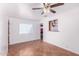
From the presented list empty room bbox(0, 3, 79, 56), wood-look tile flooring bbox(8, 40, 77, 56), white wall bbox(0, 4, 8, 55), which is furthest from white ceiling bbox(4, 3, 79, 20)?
wood-look tile flooring bbox(8, 40, 77, 56)

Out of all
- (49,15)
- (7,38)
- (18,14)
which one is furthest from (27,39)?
(49,15)

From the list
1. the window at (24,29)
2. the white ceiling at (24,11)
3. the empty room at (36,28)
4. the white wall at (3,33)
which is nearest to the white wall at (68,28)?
the empty room at (36,28)

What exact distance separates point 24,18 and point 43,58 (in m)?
0.70

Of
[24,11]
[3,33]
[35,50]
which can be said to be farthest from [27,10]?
[35,50]

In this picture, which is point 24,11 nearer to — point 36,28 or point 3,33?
point 36,28

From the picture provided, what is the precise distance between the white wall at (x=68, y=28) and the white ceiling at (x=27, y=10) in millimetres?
15

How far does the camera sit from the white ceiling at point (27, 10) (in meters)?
1.49

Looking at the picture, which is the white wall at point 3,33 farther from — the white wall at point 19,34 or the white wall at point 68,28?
the white wall at point 68,28

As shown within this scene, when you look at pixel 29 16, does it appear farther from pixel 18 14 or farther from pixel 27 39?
pixel 27 39

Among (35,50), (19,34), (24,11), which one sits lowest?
(35,50)

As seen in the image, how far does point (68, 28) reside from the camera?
1515mm

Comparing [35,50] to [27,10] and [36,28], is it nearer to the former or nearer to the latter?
[36,28]

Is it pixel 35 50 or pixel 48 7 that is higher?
pixel 48 7

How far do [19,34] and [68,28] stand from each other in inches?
30.7
